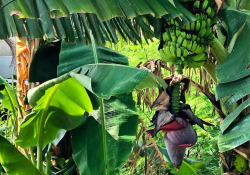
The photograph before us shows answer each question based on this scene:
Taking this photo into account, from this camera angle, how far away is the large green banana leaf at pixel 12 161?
980 millimetres

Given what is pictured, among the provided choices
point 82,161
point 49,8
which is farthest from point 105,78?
point 82,161

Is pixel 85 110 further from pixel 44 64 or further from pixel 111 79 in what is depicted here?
pixel 44 64

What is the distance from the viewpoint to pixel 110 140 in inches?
39.6

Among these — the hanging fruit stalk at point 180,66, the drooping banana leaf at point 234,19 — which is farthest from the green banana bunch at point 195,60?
the drooping banana leaf at point 234,19

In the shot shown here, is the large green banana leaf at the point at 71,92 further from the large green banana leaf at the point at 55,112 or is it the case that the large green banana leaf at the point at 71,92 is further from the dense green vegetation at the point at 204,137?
the dense green vegetation at the point at 204,137

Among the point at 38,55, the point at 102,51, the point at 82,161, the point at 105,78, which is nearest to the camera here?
the point at 105,78

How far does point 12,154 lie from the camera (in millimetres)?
997

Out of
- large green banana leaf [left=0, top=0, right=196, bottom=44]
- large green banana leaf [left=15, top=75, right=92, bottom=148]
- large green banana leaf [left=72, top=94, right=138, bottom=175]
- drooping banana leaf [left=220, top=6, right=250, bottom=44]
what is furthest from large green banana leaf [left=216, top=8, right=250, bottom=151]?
large green banana leaf [left=15, top=75, right=92, bottom=148]

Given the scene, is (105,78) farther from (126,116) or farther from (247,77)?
(247,77)

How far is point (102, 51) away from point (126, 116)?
31 centimetres

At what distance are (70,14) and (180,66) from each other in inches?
14.1

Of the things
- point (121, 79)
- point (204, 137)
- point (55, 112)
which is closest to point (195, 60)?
point (121, 79)

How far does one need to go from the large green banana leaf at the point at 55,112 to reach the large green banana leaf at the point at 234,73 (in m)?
0.41

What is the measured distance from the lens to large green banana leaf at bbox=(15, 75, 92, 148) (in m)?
1.02
